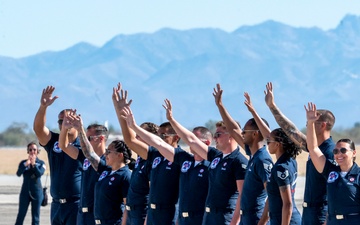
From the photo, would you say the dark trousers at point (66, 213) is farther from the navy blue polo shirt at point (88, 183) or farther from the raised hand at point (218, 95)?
the raised hand at point (218, 95)

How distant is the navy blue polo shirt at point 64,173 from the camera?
1368 cm

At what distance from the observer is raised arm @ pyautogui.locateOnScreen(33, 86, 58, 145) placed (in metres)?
13.3

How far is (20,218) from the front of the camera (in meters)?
19.4

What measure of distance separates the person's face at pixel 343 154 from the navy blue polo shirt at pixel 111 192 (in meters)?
3.26

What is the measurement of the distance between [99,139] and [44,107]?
798mm

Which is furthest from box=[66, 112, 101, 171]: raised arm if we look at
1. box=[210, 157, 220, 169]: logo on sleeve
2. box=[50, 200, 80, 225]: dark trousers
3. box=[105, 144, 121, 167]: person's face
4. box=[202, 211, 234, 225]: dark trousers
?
box=[202, 211, 234, 225]: dark trousers

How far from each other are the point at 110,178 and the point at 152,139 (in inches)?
41.4

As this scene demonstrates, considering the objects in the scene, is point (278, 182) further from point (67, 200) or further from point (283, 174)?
point (67, 200)

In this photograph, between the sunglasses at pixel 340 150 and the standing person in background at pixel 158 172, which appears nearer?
the sunglasses at pixel 340 150

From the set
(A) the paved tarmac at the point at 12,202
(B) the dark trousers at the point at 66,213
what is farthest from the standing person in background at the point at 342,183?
(A) the paved tarmac at the point at 12,202

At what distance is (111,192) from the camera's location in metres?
12.6

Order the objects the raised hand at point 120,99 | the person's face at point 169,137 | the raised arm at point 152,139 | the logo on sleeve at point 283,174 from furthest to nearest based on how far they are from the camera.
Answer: the person's face at point 169,137
the raised hand at point 120,99
the raised arm at point 152,139
the logo on sleeve at point 283,174

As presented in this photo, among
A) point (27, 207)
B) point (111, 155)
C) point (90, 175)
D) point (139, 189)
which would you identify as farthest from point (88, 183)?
point (27, 207)

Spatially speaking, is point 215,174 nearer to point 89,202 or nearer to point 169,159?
point 169,159
